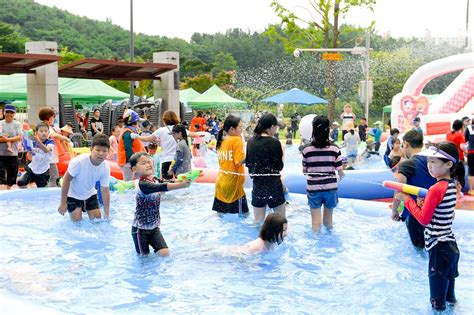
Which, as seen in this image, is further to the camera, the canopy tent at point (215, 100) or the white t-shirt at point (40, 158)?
the canopy tent at point (215, 100)

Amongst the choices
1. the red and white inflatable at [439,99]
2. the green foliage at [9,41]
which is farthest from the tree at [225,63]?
the red and white inflatable at [439,99]

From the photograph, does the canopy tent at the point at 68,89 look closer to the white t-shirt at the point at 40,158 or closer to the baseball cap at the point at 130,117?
the white t-shirt at the point at 40,158

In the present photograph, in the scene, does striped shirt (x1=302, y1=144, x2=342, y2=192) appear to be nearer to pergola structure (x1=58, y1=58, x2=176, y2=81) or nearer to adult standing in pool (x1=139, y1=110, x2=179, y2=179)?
adult standing in pool (x1=139, y1=110, x2=179, y2=179)

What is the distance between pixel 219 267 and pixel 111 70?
15.1 m

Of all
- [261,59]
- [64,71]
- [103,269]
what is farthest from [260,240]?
[261,59]

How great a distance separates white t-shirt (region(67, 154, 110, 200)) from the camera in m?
6.37

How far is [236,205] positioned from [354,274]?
232cm

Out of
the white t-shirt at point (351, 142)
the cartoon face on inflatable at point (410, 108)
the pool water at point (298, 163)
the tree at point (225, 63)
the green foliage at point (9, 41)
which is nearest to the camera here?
the white t-shirt at point (351, 142)

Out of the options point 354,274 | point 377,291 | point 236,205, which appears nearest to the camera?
point 377,291

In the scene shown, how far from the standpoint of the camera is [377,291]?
4.81 meters

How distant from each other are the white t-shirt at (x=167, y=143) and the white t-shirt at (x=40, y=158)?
4.94ft

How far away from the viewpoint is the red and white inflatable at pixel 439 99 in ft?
52.2

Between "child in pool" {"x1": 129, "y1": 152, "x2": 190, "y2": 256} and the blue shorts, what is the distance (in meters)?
1.87

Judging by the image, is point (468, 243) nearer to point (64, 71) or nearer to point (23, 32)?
point (64, 71)
